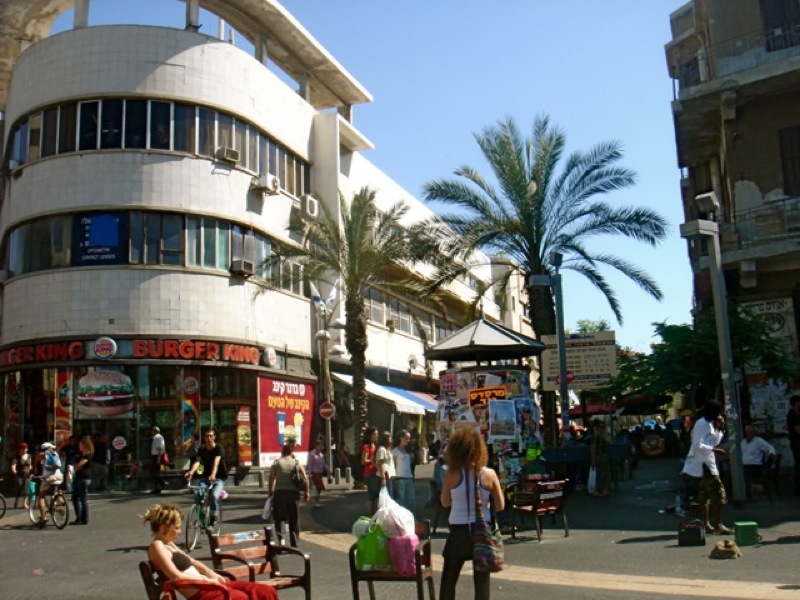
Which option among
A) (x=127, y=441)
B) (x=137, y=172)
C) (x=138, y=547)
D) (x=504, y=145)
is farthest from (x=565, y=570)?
(x=137, y=172)

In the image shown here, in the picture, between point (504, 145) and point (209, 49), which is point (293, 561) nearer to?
point (504, 145)

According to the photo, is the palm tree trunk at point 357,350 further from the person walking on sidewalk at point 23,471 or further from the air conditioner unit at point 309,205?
the person walking on sidewalk at point 23,471

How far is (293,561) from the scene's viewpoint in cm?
1197

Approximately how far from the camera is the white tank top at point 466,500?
22.1ft

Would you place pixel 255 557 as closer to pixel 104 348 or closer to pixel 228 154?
pixel 104 348

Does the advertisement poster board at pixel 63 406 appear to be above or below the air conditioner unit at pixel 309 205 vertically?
below

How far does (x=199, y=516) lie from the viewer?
13.8 m

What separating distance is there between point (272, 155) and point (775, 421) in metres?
19.3

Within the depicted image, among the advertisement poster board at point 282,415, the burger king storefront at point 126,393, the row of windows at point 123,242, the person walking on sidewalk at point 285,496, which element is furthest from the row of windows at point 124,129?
the person walking on sidewalk at point 285,496

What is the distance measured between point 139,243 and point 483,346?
12809 millimetres

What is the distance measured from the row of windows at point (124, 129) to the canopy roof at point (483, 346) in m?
12.7

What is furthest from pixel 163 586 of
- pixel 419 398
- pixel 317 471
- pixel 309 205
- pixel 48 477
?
pixel 419 398

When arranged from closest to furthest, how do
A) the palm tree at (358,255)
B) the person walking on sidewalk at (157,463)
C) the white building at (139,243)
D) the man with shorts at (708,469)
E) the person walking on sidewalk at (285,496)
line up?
the man with shorts at (708,469) → the person walking on sidewalk at (285,496) → the person walking on sidewalk at (157,463) → the white building at (139,243) → the palm tree at (358,255)

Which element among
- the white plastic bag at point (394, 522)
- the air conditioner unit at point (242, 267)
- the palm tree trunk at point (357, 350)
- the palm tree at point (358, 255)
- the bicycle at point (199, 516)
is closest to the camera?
the white plastic bag at point (394, 522)
